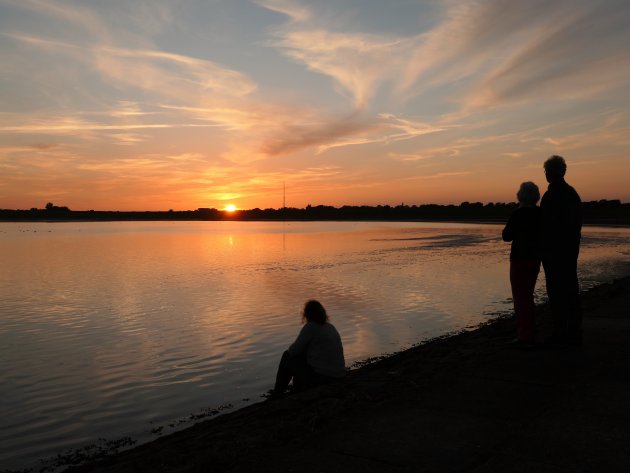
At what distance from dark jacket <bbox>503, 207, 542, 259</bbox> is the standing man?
0.10 m

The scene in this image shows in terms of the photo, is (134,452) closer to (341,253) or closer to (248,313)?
(248,313)

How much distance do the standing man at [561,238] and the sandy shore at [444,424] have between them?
0.74 meters

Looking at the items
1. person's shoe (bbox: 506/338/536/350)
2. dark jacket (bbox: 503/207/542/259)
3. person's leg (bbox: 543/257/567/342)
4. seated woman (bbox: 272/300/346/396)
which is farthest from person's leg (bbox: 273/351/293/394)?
person's leg (bbox: 543/257/567/342)

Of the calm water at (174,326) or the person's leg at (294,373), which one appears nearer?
the person's leg at (294,373)

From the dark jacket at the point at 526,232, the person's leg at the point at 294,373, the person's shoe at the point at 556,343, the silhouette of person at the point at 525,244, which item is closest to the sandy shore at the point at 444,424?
the person's shoe at the point at 556,343

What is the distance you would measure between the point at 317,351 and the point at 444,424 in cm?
295

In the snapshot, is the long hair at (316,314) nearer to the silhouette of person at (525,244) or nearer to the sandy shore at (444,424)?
the sandy shore at (444,424)

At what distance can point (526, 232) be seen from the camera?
7602 millimetres

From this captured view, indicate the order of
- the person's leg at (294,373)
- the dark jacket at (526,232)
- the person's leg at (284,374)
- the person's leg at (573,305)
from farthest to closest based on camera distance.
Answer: the person's leg at (284,374) < the person's leg at (294,373) < the dark jacket at (526,232) < the person's leg at (573,305)

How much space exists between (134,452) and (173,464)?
60.3 inches

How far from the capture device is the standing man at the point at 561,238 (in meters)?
7.42

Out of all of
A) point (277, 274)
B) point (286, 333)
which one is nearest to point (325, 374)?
point (286, 333)

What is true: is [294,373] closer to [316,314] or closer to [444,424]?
[316,314]

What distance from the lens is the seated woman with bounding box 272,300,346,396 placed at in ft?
24.9
